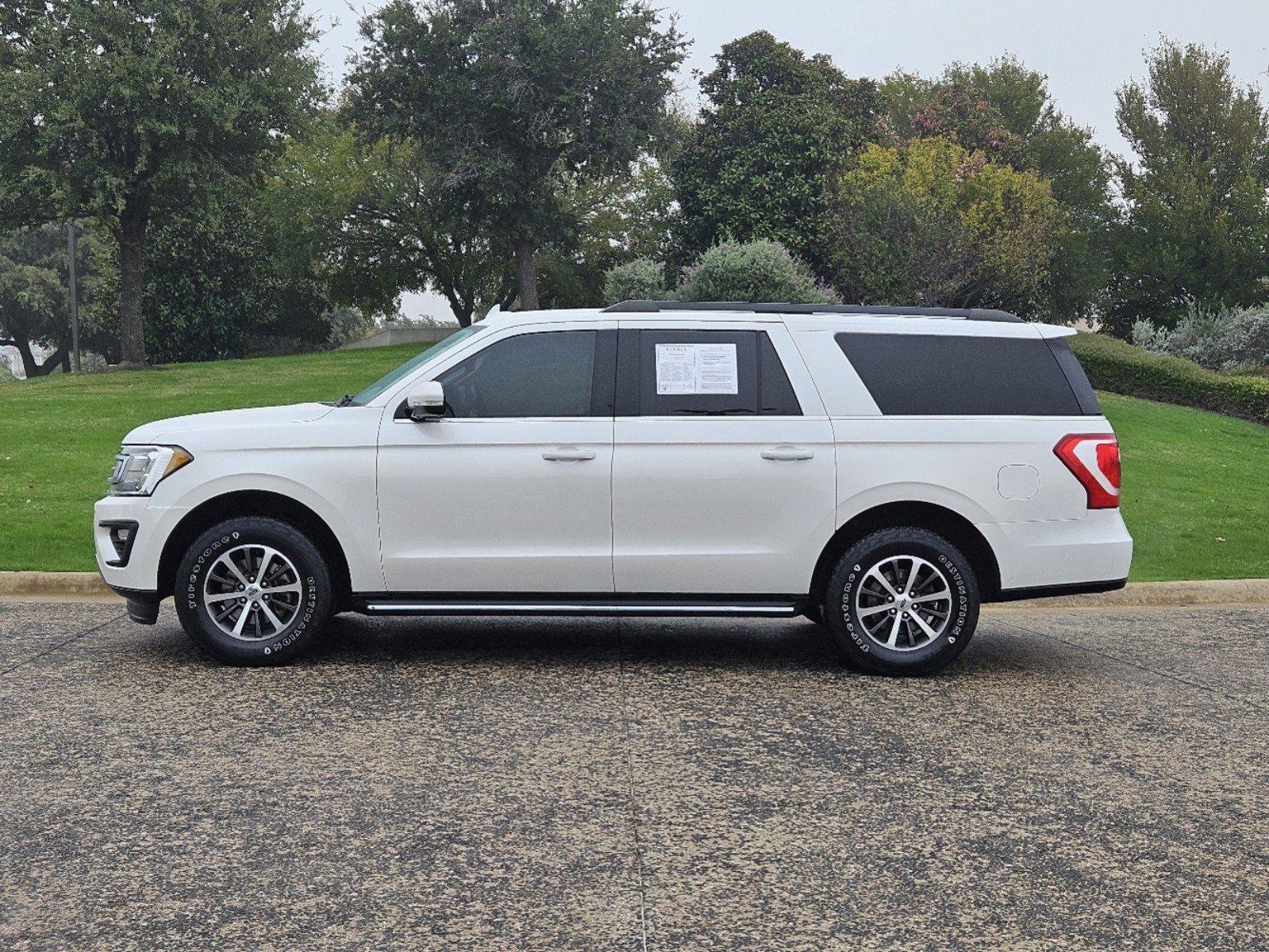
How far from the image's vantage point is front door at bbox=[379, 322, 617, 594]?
23.2 ft

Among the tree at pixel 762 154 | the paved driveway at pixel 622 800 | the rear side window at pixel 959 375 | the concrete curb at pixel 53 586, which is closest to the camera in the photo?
the paved driveway at pixel 622 800

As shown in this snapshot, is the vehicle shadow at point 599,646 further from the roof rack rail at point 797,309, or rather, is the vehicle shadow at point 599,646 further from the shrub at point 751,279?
the shrub at point 751,279

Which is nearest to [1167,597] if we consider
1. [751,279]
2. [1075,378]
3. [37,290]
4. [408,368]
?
[1075,378]

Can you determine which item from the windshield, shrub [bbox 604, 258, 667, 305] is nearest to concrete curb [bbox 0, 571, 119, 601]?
the windshield

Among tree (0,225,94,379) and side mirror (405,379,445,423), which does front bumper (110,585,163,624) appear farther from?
tree (0,225,94,379)

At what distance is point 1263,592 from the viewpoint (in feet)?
34.4

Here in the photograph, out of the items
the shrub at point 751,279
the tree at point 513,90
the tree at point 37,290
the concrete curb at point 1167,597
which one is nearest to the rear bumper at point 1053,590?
the concrete curb at point 1167,597

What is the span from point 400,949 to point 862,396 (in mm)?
4441

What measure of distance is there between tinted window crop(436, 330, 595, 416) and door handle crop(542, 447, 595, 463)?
0.22 meters

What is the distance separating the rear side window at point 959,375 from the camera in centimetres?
730

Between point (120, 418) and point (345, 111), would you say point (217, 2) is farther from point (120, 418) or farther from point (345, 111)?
point (120, 418)

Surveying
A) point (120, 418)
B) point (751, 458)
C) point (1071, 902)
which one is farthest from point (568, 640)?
point (120, 418)

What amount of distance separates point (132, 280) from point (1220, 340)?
31.4 metres

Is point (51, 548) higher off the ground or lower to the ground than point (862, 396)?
lower
